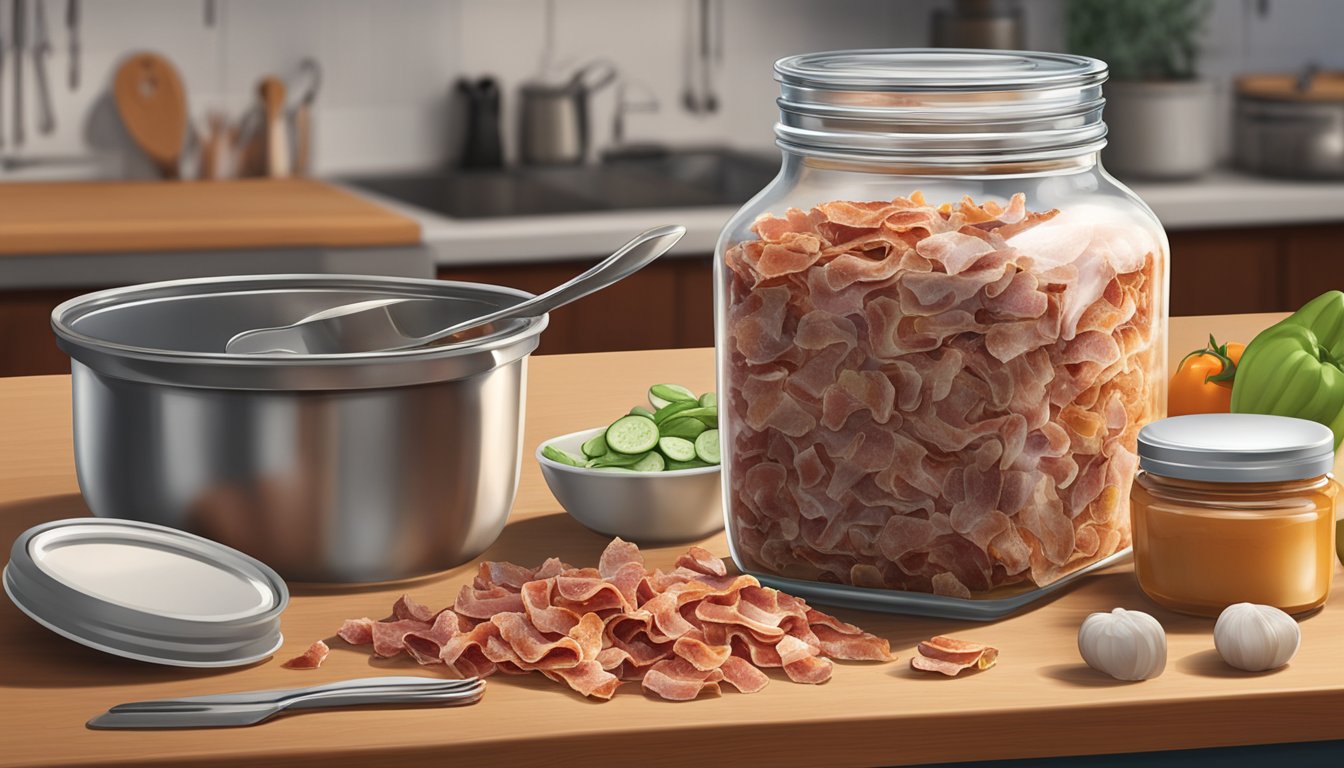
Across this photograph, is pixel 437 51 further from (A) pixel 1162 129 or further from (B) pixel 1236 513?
(B) pixel 1236 513

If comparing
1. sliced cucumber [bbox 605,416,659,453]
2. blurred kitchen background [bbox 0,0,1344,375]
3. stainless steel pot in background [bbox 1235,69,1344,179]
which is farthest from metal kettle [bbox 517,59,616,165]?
sliced cucumber [bbox 605,416,659,453]

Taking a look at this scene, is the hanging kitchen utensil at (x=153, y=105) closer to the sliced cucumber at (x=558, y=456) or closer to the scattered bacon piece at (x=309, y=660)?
the sliced cucumber at (x=558, y=456)

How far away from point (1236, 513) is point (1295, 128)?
8.48ft

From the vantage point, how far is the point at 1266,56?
3.81 metres

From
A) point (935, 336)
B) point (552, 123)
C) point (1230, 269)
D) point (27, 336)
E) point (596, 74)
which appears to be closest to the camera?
point (935, 336)

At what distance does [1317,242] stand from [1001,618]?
2.40 metres

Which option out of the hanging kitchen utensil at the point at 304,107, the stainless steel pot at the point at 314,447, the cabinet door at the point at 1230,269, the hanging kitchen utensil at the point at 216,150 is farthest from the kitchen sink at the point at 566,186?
the stainless steel pot at the point at 314,447

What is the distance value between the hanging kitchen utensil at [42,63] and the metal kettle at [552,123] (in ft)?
3.02

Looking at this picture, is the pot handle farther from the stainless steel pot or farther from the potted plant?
the stainless steel pot

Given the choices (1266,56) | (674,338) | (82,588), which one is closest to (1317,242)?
(1266,56)

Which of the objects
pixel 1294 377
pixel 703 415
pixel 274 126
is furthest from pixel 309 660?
pixel 274 126

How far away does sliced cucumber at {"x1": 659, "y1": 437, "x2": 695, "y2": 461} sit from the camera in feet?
3.34

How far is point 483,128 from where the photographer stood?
339 cm

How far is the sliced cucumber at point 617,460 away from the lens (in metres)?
1.02
